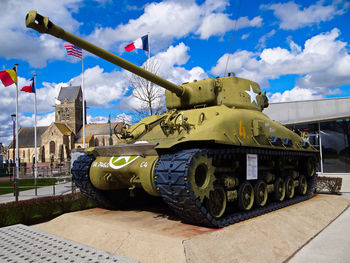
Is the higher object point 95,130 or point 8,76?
point 95,130

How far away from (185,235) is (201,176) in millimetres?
1241

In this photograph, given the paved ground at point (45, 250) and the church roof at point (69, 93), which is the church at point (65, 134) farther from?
the paved ground at point (45, 250)

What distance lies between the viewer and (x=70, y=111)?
88.2 m

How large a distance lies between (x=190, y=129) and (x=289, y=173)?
4.65m

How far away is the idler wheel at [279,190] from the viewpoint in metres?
9.24

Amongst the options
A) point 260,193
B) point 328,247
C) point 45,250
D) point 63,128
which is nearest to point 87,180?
point 45,250

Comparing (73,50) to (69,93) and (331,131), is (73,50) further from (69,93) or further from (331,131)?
(69,93)

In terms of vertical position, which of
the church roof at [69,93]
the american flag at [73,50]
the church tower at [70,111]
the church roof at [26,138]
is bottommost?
the church roof at [26,138]

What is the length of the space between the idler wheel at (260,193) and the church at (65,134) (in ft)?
229

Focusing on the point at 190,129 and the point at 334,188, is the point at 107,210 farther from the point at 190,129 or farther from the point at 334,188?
the point at 334,188

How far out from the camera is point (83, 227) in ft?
23.7

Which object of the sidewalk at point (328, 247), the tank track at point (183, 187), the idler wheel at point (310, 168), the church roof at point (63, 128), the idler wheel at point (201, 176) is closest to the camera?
the sidewalk at point (328, 247)

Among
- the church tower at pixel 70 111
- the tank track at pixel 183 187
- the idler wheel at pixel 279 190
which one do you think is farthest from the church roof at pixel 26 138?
the tank track at pixel 183 187

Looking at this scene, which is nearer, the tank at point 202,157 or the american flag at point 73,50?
the tank at point 202,157
